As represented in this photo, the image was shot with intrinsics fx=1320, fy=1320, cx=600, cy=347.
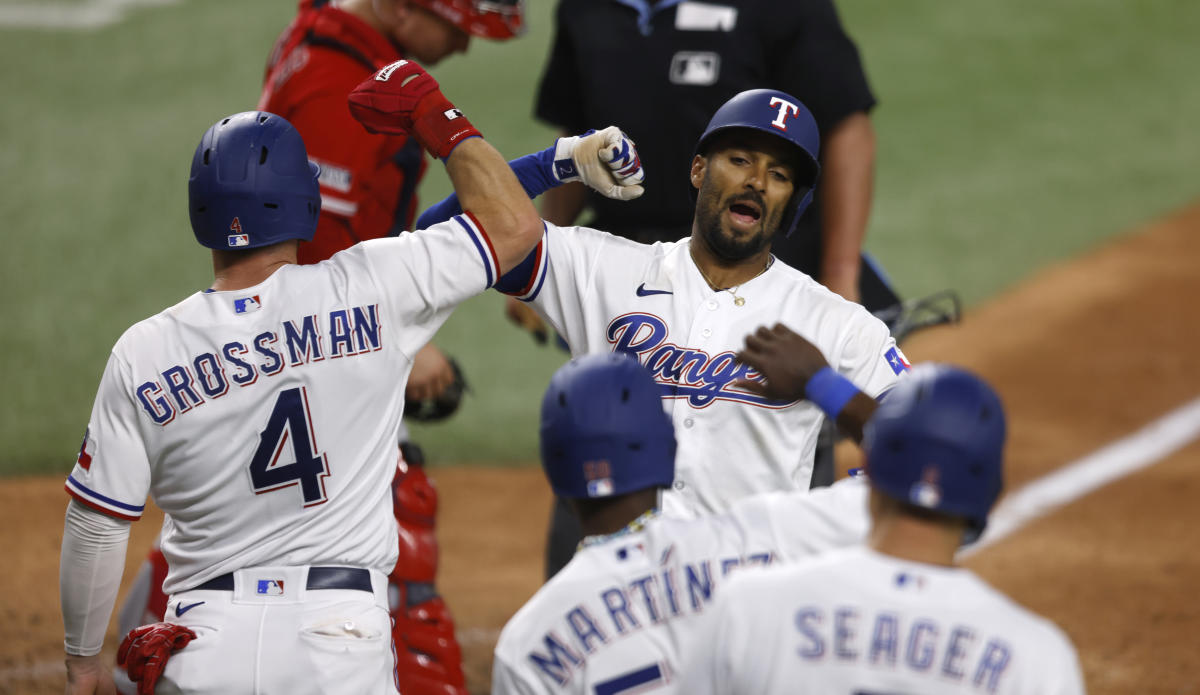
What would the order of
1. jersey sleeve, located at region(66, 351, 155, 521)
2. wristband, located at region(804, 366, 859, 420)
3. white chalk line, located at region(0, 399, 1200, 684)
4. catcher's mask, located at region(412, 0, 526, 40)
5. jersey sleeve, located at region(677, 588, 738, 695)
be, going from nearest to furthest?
1. jersey sleeve, located at region(677, 588, 738, 695)
2. wristband, located at region(804, 366, 859, 420)
3. jersey sleeve, located at region(66, 351, 155, 521)
4. catcher's mask, located at region(412, 0, 526, 40)
5. white chalk line, located at region(0, 399, 1200, 684)

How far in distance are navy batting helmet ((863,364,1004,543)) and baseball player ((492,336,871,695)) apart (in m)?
0.39

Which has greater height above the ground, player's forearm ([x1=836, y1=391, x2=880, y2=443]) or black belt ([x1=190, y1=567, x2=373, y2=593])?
player's forearm ([x1=836, y1=391, x2=880, y2=443])

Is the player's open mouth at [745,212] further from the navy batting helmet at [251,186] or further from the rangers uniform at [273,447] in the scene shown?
the navy batting helmet at [251,186]

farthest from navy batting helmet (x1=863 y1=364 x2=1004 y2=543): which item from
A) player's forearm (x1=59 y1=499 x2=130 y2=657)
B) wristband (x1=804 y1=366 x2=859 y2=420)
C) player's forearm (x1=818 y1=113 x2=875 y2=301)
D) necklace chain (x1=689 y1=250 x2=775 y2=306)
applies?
player's forearm (x1=818 y1=113 x2=875 y2=301)

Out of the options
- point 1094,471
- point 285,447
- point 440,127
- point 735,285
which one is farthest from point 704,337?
point 1094,471

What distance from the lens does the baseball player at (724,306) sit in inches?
129

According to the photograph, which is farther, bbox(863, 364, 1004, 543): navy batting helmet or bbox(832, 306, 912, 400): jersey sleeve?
bbox(832, 306, 912, 400): jersey sleeve

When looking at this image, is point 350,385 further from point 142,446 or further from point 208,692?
point 208,692

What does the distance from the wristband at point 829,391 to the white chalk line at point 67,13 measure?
13.5 metres

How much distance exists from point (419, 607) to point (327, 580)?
48.6 inches

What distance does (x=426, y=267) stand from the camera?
3.11 meters

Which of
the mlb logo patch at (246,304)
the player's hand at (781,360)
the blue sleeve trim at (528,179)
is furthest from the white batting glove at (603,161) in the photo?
the mlb logo patch at (246,304)

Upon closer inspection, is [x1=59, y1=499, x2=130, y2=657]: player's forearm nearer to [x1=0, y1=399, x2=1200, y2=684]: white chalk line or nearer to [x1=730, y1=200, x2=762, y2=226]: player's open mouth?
[x1=730, y1=200, x2=762, y2=226]: player's open mouth

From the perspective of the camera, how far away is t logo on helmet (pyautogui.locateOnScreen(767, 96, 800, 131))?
3.37 m
